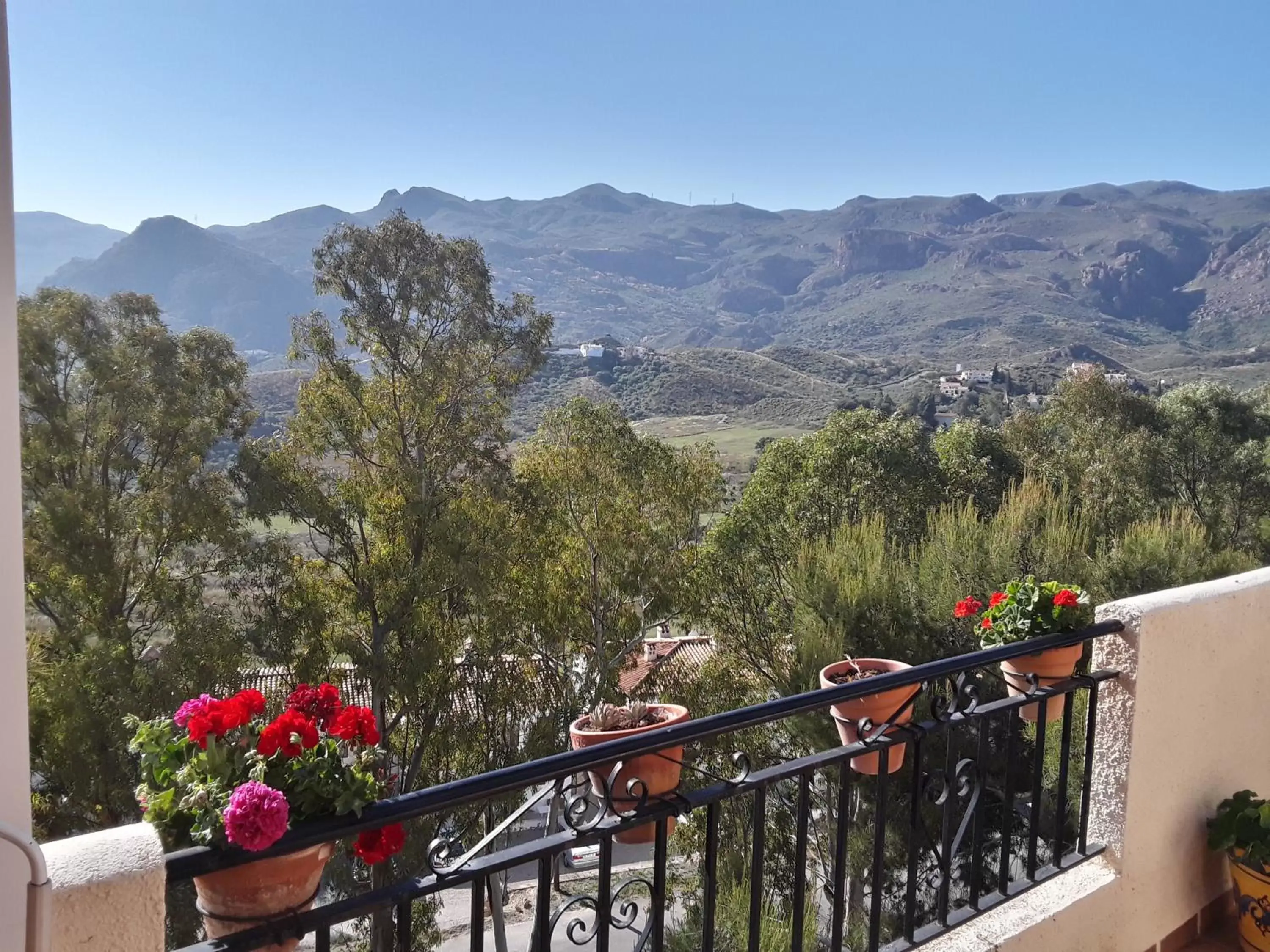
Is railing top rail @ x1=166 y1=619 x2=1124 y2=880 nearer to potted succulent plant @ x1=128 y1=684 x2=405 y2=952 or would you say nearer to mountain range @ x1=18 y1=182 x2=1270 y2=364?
potted succulent plant @ x1=128 y1=684 x2=405 y2=952

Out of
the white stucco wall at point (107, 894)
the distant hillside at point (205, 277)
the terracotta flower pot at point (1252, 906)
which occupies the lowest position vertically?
the terracotta flower pot at point (1252, 906)

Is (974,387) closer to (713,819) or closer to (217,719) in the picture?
(713,819)

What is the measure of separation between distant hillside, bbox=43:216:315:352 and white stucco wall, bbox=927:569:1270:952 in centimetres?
5767

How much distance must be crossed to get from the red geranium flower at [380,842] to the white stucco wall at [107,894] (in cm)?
27

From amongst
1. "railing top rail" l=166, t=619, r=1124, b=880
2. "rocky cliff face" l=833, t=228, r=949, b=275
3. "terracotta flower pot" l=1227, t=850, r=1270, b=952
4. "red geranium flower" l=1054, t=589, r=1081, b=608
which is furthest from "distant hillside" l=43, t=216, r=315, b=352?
"rocky cliff face" l=833, t=228, r=949, b=275

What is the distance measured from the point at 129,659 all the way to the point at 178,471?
8.18 feet

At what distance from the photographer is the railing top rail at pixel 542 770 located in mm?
974

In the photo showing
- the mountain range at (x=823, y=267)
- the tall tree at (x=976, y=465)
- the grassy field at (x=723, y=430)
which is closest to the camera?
the tall tree at (x=976, y=465)

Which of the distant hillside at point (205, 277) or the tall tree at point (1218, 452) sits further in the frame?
the distant hillside at point (205, 277)

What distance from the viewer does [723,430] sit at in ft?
127

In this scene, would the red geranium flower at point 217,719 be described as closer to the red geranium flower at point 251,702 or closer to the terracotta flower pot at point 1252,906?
the red geranium flower at point 251,702

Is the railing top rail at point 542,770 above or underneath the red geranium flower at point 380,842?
above

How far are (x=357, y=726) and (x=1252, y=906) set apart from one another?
2192 millimetres

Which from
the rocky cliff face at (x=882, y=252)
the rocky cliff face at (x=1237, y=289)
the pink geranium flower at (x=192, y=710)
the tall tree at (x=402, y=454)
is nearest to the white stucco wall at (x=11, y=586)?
the pink geranium flower at (x=192, y=710)
